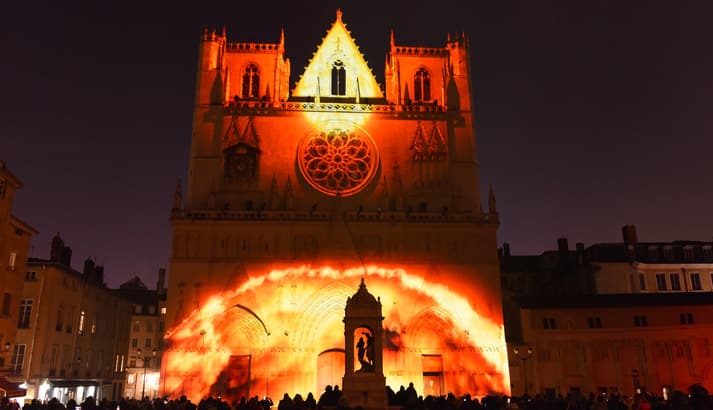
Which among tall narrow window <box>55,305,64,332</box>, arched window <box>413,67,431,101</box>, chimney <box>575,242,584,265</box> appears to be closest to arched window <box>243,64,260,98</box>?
arched window <box>413,67,431,101</box>

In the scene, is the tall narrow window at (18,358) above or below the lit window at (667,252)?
below

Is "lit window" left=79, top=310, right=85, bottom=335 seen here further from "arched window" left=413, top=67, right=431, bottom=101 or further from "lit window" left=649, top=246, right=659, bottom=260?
"lit window" left=649, top=246, right=659, bottom=260

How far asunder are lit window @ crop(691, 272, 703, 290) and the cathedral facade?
1673 cm

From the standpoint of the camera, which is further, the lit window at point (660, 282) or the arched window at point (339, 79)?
the lit window at point (660, 282)

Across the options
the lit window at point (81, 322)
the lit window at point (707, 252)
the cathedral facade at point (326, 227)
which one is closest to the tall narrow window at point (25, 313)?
the lit window at point (81, 322)

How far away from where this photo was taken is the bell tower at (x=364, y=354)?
65.3ft

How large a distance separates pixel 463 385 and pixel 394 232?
316 inches

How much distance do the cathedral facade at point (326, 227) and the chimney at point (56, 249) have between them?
908cm

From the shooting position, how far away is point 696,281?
1469 inches

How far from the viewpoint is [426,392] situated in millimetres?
27516

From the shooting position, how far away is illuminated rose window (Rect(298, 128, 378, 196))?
1233 inches

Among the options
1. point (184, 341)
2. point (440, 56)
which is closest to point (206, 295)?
point (184, 341)

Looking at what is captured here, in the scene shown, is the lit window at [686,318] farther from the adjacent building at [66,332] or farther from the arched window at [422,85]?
the adjacent building at [66,332]

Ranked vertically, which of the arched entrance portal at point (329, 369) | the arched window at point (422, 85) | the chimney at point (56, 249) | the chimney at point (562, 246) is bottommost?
the arched entrance portal at point (329, 369)
